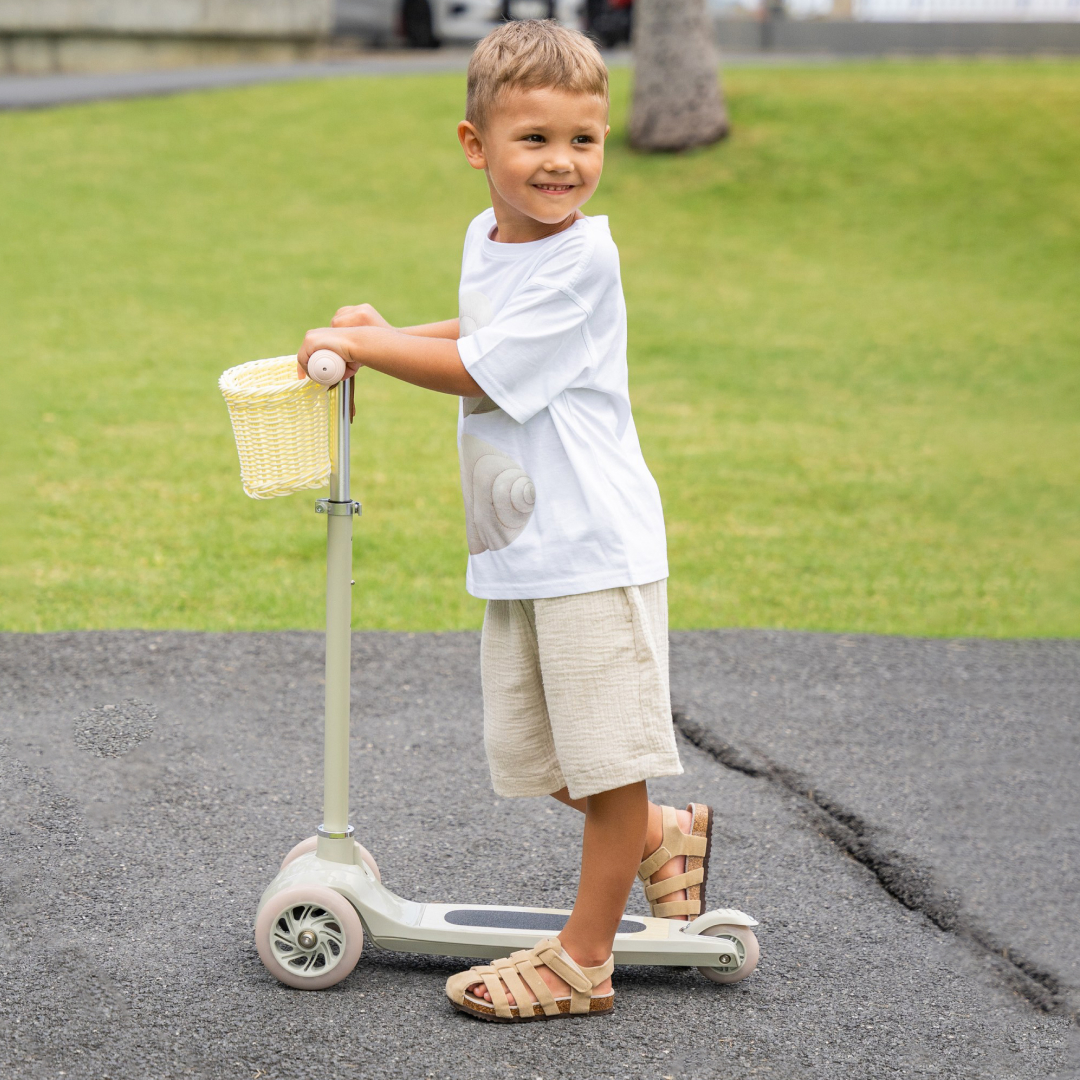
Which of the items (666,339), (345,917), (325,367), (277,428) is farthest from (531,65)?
(666,339)

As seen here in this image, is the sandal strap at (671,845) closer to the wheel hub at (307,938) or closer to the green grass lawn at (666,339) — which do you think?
the wheel hub at (307,938)

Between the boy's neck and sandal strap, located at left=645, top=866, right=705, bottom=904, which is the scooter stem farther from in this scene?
sandal strap, located at left=645, top=866, right=705, bottom=904

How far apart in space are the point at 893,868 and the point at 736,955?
73 centimetres

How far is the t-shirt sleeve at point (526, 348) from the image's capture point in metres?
2.29

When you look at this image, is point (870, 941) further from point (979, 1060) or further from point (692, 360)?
point (692, 360)

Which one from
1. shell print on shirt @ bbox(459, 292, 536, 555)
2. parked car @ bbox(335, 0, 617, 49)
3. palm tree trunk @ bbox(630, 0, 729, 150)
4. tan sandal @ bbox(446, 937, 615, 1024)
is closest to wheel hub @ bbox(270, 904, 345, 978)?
tan sandal @ bbox(446, 937, 615, 1024)

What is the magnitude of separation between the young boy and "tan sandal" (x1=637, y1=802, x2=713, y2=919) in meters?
0.23

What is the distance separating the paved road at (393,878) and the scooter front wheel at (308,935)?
1.7 inches

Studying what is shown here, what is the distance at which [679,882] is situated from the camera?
8.97 ft

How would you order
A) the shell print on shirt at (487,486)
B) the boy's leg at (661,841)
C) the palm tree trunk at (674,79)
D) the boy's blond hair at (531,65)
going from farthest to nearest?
1. the palm tree trunk at (674,79)
2. the boy's leg at (661,841)
3. the shell print on shirt at (487,486)
4. the boy's blond hair at (531,65)

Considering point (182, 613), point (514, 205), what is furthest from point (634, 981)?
point (182, 613)

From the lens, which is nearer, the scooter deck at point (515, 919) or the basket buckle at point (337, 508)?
the basket buckle at point (337, 508)

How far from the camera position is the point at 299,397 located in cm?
237

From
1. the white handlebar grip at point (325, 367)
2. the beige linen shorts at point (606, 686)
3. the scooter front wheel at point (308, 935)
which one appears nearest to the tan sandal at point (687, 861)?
the beige linen shorts at point (606, 686)
